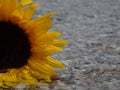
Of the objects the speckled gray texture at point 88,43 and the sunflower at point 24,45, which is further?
the speckled gray texture at point 88,43

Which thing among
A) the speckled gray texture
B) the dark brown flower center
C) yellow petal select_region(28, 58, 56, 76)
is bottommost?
the speckled gray texture

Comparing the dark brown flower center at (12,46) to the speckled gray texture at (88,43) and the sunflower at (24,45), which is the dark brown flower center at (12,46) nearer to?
the sunflower at (24,45)

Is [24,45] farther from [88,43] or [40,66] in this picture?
[88,43]

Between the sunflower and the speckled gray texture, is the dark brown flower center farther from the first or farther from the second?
the speckled gray texture

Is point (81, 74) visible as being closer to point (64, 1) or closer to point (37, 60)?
point (37, 60)

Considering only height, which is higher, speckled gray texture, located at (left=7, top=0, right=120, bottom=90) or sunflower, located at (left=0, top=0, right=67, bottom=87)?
sunflower, located at (left=0, top=0, right=67, bottom=87)

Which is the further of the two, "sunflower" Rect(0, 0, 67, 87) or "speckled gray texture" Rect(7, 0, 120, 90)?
"speckled gray texture" Rect(7, 0, 120, 90)

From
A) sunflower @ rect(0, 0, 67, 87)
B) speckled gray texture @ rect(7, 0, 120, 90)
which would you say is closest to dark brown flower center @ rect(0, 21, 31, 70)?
sunflower @ rect(0, 0, 67, 87)

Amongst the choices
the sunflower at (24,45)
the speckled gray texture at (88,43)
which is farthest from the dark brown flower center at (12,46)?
the speckled gray texture at (88,43)
